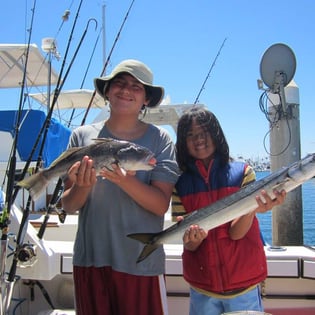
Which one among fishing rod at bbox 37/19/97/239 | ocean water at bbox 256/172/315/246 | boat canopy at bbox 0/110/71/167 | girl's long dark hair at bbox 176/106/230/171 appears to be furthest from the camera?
ocean water at bbox 256/172/315/246

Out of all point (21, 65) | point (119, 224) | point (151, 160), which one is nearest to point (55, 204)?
point (119, 224)

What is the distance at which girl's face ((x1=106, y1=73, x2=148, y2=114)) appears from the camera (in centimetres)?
229

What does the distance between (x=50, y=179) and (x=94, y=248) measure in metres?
0.47

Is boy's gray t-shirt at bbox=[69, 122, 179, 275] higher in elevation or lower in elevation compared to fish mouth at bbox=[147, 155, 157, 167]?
lower

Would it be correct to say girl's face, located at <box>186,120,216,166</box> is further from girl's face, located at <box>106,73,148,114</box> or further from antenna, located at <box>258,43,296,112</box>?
antenna, located at <box>258,43,296,112</box>

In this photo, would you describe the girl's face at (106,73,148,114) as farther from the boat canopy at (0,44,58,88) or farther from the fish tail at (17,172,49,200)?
the boat canopy at (0,44,58,88)

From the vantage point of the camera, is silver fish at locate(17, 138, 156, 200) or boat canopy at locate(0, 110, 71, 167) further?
boat canopy at locate(0, 110, 71, 167)

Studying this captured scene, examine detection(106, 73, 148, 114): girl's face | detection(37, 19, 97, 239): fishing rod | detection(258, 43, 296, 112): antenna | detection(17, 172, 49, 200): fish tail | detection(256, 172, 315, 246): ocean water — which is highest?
detection(258, 43, 296, 112): antenna

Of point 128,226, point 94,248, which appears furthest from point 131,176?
point 94,248

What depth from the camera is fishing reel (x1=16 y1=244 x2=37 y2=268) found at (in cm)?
307

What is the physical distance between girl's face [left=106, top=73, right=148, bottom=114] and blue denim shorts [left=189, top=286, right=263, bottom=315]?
1179 mm

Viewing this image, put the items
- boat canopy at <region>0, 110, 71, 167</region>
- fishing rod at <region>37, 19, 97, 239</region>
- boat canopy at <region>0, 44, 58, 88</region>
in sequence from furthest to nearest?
boat canopy at <region>0, 44, 58, 88</region> → boat canopy at <region>0, 110, 71, 167</region> → fishing rod at <region>37, 19, 97, 239</region>

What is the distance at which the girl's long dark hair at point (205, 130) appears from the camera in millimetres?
2453

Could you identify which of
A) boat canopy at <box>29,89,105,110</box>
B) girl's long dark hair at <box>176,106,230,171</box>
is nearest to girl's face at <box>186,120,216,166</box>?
girl's long dark hair at <box>176,106,230,171</box>
